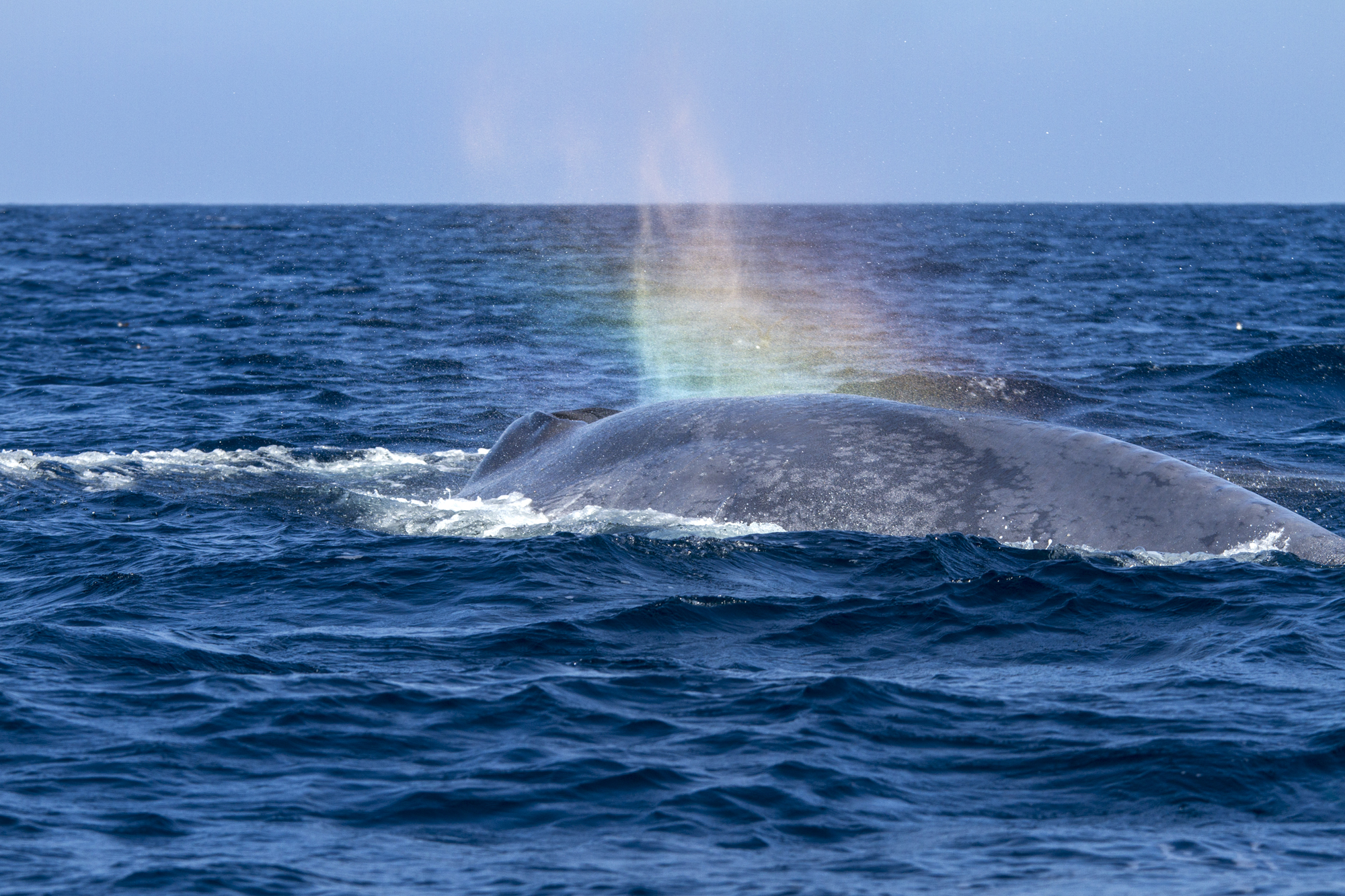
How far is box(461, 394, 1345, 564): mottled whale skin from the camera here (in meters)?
9.62

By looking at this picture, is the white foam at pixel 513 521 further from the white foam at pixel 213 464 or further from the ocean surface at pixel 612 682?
the white foam at pixel 213 464

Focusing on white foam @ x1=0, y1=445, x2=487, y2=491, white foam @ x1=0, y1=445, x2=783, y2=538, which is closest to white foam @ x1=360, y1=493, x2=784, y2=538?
white foam @ x1=0, y1=445, x2=783, y2=538

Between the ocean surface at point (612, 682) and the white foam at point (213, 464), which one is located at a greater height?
the white foam at point (213, 464)

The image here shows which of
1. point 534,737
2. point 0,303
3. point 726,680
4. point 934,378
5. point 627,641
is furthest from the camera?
point 0,303

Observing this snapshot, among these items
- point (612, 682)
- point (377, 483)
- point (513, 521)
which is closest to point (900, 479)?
point (612, 682)

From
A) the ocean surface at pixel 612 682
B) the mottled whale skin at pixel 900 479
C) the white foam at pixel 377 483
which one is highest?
the mottled whale skin at pixel 900 479

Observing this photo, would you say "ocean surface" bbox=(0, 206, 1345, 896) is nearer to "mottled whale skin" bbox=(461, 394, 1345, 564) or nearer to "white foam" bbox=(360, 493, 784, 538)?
"white foam" bbox=(360, 493, 784, 538)

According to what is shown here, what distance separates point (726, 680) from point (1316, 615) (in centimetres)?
414

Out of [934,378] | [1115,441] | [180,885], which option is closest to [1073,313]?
[934,378]

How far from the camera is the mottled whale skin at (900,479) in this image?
9617mm

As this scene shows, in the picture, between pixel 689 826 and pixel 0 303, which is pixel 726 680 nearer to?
pixel 689 826

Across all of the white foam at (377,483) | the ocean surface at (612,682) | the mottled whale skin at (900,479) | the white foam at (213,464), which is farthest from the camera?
the white foam at (213,464)

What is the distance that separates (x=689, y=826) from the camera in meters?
6.56

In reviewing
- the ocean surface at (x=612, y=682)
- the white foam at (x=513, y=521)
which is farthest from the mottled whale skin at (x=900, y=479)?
the ocean surface at (x=612, y=682)
